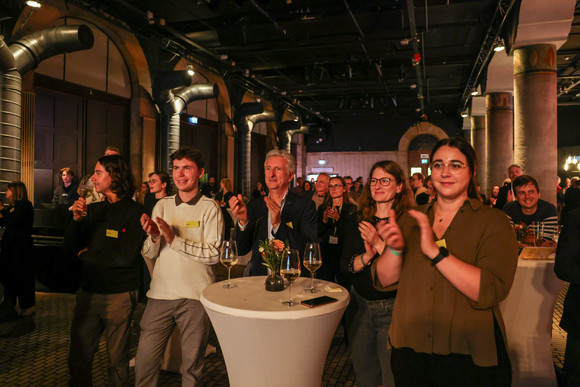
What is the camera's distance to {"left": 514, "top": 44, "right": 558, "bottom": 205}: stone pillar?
6660 millimetres

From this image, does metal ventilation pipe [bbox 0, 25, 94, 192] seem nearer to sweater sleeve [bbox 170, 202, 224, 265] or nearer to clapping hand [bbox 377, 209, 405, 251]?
sweater sleeve [bbox 170, 202, 224, 265]

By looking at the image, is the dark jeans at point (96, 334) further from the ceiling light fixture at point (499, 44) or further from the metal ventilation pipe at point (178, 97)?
the ceiling light fixture at point (499, 44)

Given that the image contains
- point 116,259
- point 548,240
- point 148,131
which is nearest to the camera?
point 116,259

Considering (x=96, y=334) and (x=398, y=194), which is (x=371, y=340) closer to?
(x=398, y=194)

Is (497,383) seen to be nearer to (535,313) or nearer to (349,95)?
(535,313)

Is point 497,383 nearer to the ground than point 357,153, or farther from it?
nearer to the ground

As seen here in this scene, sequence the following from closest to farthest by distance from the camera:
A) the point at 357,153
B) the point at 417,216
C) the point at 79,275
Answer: the point at 417,216, the point at 79,275, the point at 357,153

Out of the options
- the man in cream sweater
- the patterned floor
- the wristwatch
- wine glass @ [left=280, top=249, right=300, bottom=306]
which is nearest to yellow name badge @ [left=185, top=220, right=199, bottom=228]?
the man in cream sweater

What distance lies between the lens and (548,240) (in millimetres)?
3299

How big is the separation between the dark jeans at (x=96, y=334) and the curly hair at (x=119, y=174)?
60 centimetres

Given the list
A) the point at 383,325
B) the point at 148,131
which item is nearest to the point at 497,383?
the point at 383,325

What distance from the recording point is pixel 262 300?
6.37ft

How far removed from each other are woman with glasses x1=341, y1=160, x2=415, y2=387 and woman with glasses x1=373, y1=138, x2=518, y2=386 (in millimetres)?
556

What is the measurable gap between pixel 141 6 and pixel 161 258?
7454 millimetres
